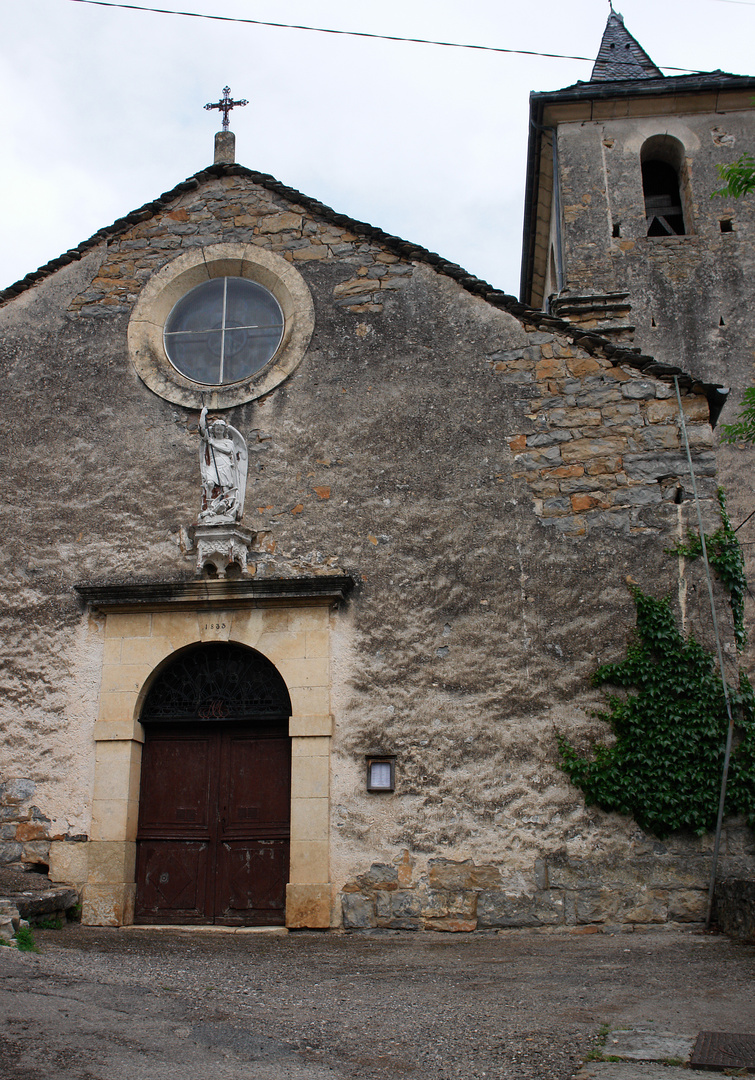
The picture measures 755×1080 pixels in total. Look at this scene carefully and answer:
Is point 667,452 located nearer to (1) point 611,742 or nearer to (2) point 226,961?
(1) point 611,742

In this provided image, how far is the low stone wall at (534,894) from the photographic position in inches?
260

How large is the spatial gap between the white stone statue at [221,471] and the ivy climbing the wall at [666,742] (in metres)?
3.47

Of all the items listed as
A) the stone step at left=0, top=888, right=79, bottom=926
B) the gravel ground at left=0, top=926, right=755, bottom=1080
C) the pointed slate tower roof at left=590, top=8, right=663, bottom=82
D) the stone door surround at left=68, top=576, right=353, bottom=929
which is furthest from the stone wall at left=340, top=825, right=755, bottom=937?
the pointed slate tower roof at left=590, top=8, right=663, bottom=82

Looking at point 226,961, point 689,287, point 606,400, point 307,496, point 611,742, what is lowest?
point 226,961

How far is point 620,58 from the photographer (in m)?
14.1

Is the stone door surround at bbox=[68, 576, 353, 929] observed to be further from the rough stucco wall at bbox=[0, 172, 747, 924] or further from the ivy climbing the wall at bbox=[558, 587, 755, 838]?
the ivy climbing the wall at bbox=[558, 587, 755, 838]

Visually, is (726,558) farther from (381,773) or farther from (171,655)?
(171,655)

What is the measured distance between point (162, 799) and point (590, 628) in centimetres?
393

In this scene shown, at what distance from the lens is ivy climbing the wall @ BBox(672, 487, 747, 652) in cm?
725

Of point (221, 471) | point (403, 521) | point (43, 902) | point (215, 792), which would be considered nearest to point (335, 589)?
point (403, 521)

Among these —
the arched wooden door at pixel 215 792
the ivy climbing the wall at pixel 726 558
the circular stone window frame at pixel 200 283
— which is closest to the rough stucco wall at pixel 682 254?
the ivy climbing the wall at pixel 726 558

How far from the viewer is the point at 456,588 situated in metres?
7.58

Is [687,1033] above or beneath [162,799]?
beneath

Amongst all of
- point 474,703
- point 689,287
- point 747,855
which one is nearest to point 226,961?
point 474,703
